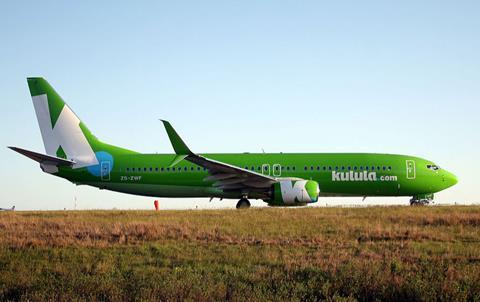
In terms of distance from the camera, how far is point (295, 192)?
3023cm

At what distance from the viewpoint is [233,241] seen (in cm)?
1619

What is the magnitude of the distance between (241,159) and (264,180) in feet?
10.3

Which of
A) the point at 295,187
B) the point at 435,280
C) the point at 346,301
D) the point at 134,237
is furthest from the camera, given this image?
the point at 295,187

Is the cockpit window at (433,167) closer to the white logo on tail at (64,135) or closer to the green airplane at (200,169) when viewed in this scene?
the green airplane at (200,169)

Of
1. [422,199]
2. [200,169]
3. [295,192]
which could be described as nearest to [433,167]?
[422,199]

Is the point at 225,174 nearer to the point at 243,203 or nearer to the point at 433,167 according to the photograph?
the point at 243,203

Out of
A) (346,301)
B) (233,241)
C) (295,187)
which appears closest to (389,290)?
(346,301)

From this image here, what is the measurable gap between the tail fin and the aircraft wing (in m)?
7.20

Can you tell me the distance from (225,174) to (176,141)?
3905mm

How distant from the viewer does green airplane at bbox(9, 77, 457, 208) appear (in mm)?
33562

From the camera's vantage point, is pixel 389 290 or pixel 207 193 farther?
pixel 207 193

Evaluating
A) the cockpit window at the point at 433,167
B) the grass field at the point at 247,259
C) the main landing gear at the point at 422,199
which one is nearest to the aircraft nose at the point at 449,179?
the cockpit window at the point at 433,167

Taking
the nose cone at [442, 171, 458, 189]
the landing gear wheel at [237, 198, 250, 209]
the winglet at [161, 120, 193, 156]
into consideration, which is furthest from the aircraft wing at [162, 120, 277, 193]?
the nose cone at [442, 171, 458, 189]

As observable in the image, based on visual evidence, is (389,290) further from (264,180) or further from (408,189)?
(408,189)
